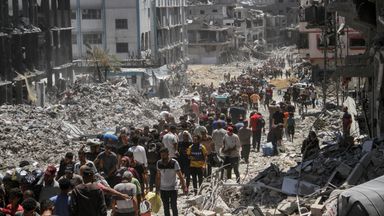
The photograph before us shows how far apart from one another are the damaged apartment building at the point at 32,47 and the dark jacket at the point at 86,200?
89.4 ft

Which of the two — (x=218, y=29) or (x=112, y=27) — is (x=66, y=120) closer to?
(x=112, y=27)

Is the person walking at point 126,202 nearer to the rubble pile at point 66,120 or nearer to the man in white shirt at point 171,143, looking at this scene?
the man in white shirt at point 171,143

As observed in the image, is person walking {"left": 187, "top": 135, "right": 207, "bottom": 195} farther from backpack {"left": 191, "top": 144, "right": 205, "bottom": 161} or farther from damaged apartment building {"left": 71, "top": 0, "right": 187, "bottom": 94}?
Answer: damaged apartment building {"left": 71, "top": 0, "right": 187, "bottom": 94}

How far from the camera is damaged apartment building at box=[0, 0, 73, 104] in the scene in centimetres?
3709

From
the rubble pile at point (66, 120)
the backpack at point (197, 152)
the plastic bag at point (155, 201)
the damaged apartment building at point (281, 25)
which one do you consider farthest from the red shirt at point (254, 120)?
the damaged apartment building at point (281, 25)

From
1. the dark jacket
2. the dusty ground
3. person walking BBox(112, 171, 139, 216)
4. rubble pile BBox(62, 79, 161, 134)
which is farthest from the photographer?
rubble pile BBox(62, 79, 161, 134)

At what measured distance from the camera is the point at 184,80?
64.4m

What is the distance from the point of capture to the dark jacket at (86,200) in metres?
9.00

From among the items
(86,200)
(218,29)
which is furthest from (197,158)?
(218,29)

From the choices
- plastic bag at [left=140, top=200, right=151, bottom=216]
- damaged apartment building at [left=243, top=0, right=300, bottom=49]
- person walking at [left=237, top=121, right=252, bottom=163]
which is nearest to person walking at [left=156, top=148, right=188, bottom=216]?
plastic bag at [left=140, top=200, right=151, bottom=216]

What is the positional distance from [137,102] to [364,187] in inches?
1105

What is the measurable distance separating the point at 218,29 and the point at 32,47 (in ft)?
180

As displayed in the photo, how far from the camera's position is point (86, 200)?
9.00 meters

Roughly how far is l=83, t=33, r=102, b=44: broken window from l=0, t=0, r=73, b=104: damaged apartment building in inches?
447
